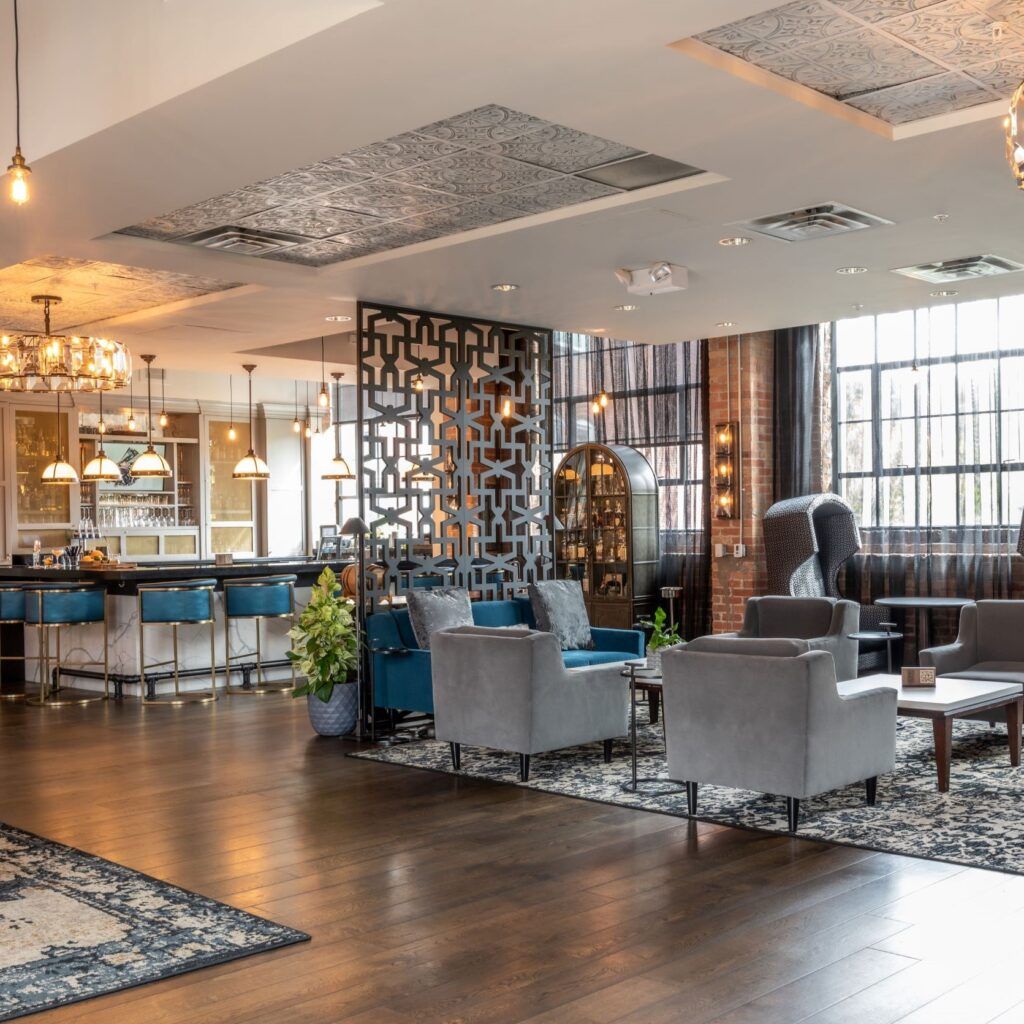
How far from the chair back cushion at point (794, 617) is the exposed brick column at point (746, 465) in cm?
225

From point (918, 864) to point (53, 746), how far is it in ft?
18.1

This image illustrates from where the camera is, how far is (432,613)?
7.81 meters

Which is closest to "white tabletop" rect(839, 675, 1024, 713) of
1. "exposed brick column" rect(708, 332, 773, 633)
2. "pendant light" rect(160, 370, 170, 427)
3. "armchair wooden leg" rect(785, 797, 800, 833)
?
"armchair wooden leg" rect(785, 797, 800, 833)

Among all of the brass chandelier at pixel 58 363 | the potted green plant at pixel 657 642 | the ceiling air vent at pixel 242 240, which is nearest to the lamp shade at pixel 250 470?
the brass chandelier at pixel 58 363

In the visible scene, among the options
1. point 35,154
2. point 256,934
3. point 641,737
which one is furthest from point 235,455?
point 256,934

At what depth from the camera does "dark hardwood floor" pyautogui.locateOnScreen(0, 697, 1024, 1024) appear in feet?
11.9

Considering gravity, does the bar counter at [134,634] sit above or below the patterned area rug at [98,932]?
above

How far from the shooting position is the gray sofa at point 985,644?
7.93 metres

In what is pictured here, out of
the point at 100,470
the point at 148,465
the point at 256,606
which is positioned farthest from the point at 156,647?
the point at 100,470

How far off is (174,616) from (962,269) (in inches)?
245

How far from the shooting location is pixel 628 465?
11.9 metres

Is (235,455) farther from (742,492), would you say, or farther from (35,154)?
(35,154)

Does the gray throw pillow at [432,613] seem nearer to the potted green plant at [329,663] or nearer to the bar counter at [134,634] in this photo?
the potted green plant at [329,663]

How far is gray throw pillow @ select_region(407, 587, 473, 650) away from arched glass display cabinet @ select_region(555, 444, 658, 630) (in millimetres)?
3788
